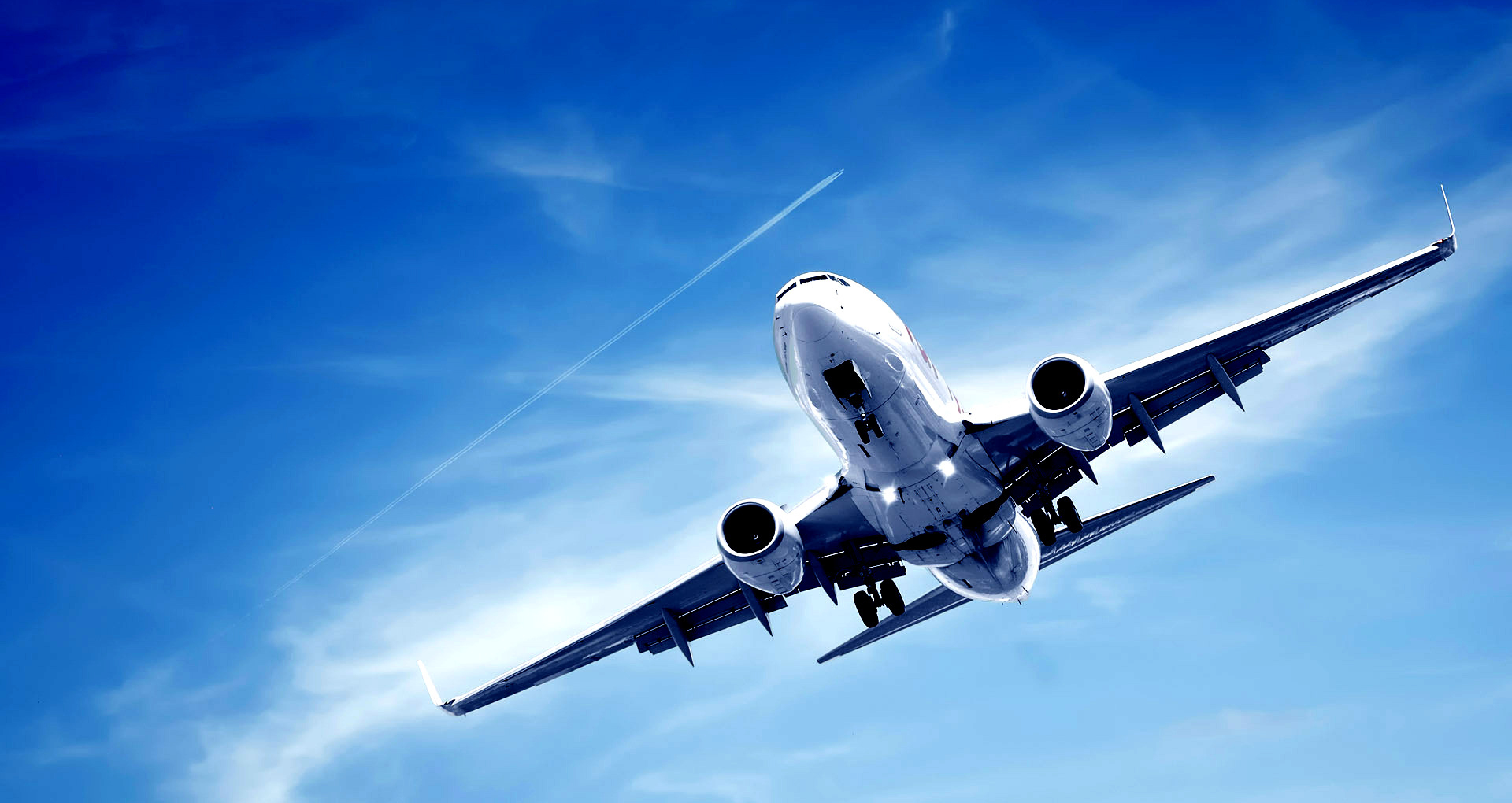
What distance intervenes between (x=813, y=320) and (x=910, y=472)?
4.58 meters

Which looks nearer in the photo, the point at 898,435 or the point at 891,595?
the point at 898,435

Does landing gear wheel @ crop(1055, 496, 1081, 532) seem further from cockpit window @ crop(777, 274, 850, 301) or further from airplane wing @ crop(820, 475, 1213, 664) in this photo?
cockpit window @ crop(777, 274, 850, 301)

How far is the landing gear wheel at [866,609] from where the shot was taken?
1131 inches

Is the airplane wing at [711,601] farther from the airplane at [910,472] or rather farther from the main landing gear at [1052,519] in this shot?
the main landing gear at [1052,519]

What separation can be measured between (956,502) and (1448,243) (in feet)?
38.1

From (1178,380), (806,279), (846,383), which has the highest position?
(806,279)

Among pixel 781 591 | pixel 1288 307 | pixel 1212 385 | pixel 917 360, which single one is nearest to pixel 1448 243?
pixel 1288 307

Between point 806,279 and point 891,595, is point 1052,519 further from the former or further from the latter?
point 806,279

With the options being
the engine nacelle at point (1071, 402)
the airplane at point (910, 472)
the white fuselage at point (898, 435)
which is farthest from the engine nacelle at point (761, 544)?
the engine nacelle at point (1071, 402)

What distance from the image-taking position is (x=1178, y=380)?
26.1 m

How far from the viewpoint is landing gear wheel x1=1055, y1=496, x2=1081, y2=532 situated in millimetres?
27031

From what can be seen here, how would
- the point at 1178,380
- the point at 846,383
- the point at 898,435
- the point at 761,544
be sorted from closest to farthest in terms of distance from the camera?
the point at 846,383, the point at 898,435, the point at 761,544, the point at 1178,380

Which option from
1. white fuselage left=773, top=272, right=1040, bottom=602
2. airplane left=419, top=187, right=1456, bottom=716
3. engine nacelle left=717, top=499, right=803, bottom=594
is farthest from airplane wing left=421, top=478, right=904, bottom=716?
engine nacelle left=717, top=499, right=803, bottom=594

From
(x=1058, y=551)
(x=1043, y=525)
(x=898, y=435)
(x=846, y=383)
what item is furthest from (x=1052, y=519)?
(x=846, y=383)
